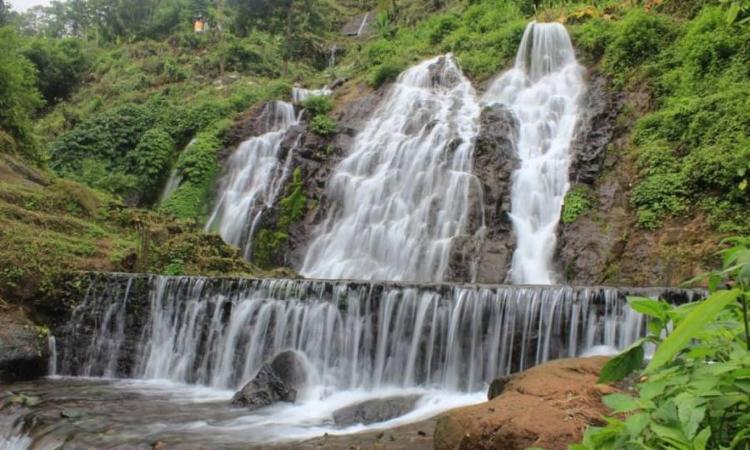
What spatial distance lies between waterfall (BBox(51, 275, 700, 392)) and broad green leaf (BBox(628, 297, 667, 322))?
337 inches

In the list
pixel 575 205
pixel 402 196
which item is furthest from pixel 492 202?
pixel 402 196

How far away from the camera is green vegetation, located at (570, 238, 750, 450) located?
4.13 ft

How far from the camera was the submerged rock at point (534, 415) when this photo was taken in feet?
14.4

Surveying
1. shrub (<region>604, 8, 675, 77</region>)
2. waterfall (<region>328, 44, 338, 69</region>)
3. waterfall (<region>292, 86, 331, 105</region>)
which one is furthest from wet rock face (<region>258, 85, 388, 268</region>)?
waterfall (<region>328, 44, 338, 69</region>)

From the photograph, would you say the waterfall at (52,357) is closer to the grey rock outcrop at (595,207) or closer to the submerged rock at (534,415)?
the submerged rock at (534,415)

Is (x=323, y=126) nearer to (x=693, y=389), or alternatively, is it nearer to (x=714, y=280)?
(x=714, y=280)

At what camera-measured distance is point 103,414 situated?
27.4 ft

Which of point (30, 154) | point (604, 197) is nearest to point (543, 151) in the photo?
point (604, 197)

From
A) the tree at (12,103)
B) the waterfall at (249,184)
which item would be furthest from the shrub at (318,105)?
the tree at (12,103)

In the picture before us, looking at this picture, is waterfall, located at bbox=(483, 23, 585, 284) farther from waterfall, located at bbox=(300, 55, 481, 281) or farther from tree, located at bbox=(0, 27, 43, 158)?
tree, located at bbox=(0, 27, 43, 158)

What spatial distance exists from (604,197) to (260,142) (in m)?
14.1

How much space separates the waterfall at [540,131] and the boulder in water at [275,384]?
274 inches

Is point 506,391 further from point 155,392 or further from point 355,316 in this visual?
point 155,392

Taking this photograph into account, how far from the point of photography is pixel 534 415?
15.1 feet
